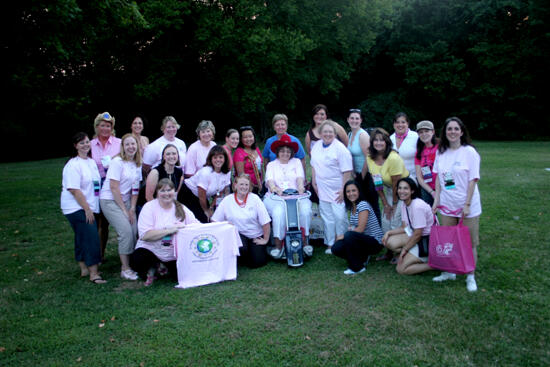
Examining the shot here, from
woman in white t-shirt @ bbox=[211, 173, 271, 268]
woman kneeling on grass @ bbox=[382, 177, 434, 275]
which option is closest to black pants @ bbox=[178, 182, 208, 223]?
woman in white t-shirt @ bbox=[211, 173, 271, 268]

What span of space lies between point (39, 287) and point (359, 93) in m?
29.9

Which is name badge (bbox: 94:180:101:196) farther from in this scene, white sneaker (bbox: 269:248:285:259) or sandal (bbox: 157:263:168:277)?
white sneaker (bbox: 269:248:285:259)

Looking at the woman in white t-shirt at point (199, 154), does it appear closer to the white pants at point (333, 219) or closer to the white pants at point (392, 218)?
the white pants at point (333, 219)

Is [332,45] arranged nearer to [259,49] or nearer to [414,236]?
[259,49]

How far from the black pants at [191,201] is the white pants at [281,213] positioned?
0.98 metres

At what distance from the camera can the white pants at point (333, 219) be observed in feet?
18.9

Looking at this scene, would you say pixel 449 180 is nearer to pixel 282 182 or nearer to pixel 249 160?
pixel 282 182

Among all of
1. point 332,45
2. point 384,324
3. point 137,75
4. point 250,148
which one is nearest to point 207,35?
point 137,75

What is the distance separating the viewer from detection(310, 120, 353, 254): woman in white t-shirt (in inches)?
223

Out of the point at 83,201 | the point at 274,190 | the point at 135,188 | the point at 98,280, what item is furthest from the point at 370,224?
the point at 83,201

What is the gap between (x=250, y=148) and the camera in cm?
633

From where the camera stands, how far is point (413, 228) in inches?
191

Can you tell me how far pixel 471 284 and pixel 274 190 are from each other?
111 inches

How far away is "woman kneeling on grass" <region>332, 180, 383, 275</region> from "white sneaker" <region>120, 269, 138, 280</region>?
260cm
